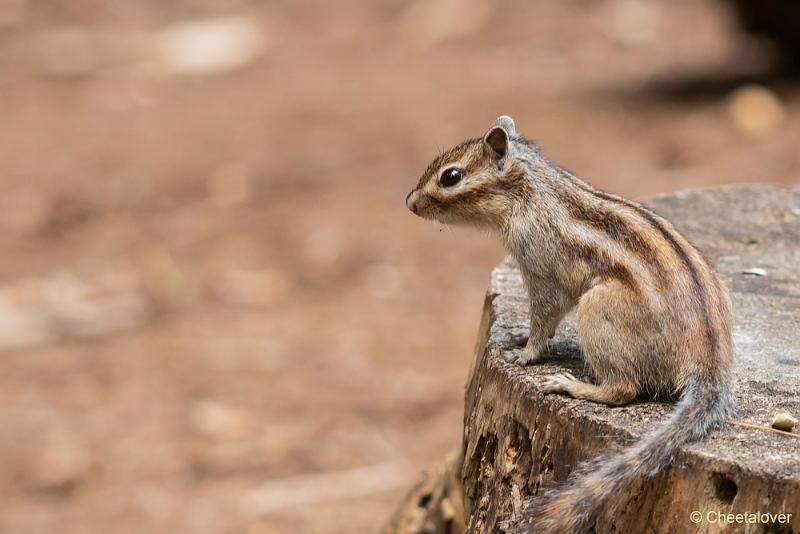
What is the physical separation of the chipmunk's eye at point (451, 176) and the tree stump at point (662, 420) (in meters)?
0.40

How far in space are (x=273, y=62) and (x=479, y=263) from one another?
616 centimetres

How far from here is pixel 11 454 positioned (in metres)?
6.79

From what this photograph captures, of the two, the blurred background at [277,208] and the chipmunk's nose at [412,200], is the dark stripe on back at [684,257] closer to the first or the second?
the chipmunk's nose at [412,200]

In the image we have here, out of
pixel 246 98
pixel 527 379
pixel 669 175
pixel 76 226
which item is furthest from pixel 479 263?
pixel 527 379

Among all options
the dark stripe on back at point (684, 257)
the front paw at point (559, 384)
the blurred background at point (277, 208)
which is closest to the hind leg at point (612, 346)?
the front paw at point (559, 384)

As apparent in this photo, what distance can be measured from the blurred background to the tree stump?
2.60ft

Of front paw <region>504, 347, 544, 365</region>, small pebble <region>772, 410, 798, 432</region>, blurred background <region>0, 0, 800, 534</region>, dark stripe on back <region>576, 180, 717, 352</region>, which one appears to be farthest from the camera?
blurred background <region>0, 0, 800, 534</region>

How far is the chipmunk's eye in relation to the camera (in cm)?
365

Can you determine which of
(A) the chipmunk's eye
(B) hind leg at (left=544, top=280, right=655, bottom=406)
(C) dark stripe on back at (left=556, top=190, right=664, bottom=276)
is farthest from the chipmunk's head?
(B) hind leg at (left=544, top=280, right=655, bottom=406)

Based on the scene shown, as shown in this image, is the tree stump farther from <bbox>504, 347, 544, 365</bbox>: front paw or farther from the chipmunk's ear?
the chipmunk's ear

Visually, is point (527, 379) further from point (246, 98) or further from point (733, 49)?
point (733, 49)

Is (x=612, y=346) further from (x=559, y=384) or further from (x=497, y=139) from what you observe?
(x=497, y=139)

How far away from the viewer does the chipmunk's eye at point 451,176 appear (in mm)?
3650

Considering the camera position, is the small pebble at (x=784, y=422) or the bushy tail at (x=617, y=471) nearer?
the bushy tail at (x=617, y=471)
